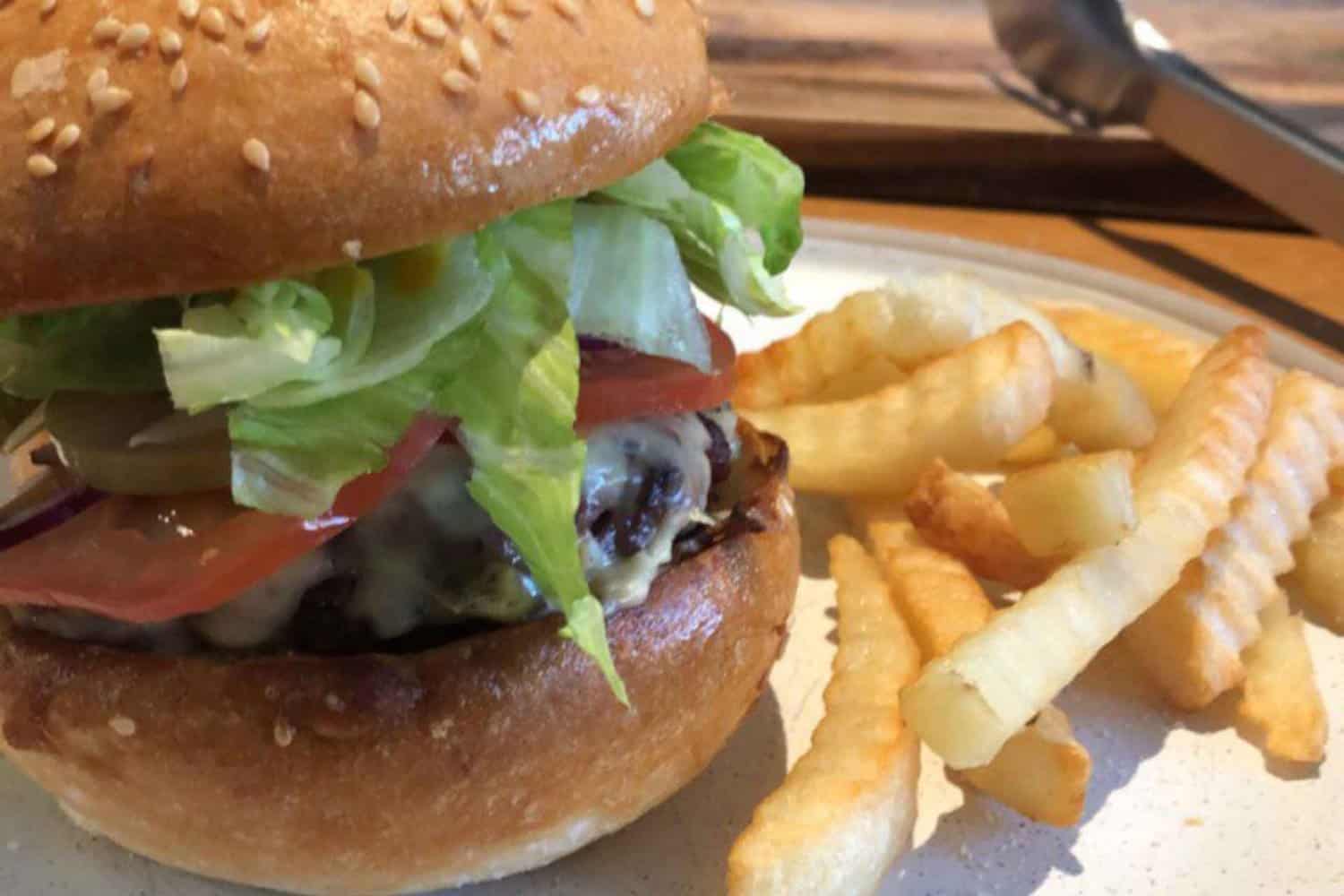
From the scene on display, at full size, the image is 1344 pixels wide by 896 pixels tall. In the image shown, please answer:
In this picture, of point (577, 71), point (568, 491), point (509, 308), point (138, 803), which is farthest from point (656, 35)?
point (138, 803)

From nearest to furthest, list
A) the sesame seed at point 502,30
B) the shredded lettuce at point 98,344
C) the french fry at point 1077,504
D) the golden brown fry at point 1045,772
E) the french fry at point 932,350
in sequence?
1. the sesame seed at point 502,30
2. the shredded lettuce at point 98,344
3. the golden brown fry at point 1045,772
4. the french fry at point 1077,504
5. the french fry at point 932,350

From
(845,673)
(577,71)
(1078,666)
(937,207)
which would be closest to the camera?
(577,71)

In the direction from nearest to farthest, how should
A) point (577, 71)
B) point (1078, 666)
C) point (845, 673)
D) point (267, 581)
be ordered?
point (577, 71) < point (267, 581) < point (1078, 666) < point (845, 673)

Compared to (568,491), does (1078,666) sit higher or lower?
lower

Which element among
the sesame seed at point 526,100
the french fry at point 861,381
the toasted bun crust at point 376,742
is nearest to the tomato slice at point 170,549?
the toasted bun crust at point 376,742

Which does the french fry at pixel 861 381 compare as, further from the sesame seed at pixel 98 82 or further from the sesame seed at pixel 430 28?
the sesame seed at pixel 98 82

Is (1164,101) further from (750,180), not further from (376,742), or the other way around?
(376,742)

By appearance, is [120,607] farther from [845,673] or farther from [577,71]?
[845,673]

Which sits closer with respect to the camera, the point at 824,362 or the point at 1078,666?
the point at 1078,666

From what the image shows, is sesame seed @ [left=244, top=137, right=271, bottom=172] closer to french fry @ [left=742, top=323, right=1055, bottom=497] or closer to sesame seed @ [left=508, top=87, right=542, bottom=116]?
sesame seed @ [left=508, top=87, right=542, bottom=116]
